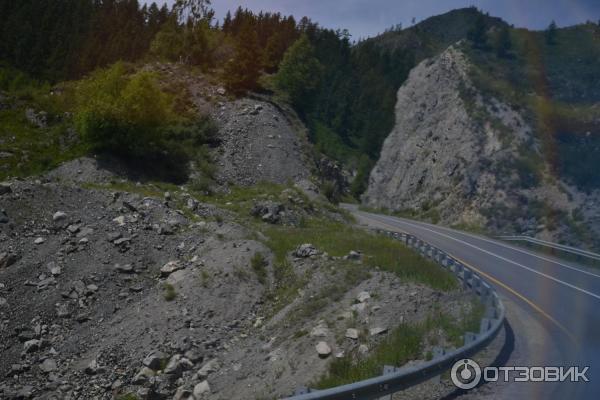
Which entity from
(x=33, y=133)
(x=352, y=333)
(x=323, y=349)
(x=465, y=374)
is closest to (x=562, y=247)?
(x=352, y=333)

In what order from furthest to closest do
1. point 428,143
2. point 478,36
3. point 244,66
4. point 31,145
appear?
point 478,36 < point 428,143 < point 244,66 < point 31,145

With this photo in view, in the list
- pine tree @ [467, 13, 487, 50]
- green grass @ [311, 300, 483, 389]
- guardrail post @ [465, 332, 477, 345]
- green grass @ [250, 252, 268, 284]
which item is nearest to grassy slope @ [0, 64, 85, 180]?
green grass @ [250, 252, 268, 284]

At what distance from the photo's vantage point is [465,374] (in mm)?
9047

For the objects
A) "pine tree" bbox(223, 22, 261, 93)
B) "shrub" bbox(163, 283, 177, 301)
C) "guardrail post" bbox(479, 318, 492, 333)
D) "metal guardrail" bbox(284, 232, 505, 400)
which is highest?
"pine tree" bbox(223, 22, 261, 93)

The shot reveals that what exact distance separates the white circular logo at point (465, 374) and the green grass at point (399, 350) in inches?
33.3

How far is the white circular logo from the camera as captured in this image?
8.72 meters

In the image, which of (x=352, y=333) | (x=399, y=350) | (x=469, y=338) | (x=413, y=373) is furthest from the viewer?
(x=352, y=333)

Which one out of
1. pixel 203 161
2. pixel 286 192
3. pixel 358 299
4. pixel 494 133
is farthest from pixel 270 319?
pixel 494 133

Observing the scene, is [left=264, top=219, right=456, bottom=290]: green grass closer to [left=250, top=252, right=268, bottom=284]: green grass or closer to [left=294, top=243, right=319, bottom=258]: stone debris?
[left=294, top=243, right=319, bottom=258]: stone debris

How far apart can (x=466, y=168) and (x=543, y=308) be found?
117 feet

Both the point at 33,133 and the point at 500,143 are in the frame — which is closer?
the point at 33,133

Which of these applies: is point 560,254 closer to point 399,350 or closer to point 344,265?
point 344,265

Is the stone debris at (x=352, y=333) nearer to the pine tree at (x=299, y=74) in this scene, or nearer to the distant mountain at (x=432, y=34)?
the pine tree at (x=299, y=74)

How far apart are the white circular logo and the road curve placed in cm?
35
